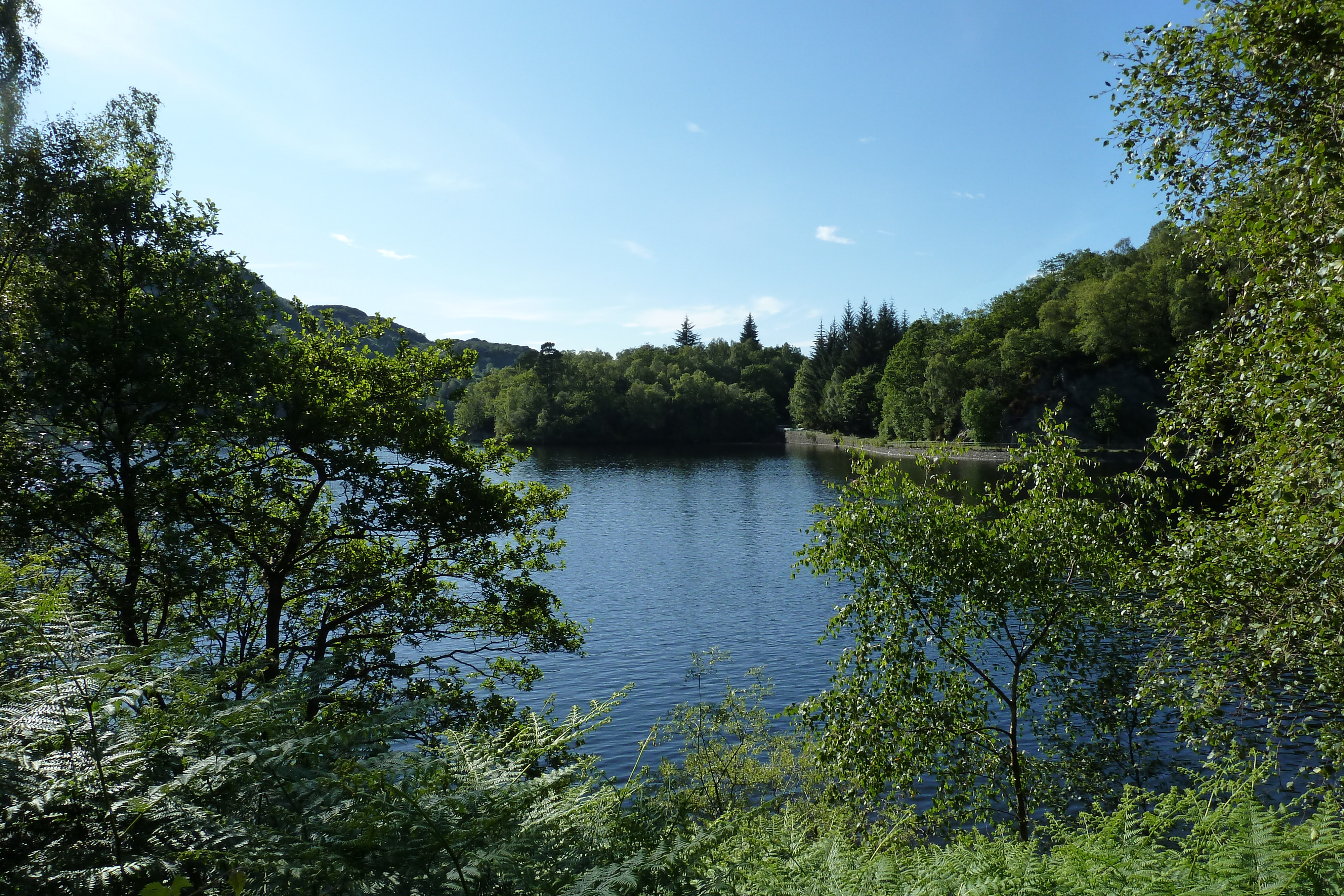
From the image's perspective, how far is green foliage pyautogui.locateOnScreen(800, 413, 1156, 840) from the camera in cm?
1112

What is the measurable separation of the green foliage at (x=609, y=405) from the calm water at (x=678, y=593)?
162 feet

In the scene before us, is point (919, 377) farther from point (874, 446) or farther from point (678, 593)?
point (678, 593)

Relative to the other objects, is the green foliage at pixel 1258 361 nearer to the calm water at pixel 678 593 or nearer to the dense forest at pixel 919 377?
the calm water at pixel 678 593

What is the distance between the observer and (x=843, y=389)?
121312 millimetres

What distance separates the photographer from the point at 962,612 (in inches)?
452

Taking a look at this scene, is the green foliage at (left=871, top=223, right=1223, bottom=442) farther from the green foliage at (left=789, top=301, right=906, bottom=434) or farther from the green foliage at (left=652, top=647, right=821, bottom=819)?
the green foliage at (left=652, top=647, right=821, bottom=819)

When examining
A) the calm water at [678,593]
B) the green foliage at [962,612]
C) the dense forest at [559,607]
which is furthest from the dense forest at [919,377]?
the green foliage at [962,612]

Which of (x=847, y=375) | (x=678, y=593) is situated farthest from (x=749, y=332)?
(x=678, y=593)

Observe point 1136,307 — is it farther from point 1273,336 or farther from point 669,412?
point 1273,336

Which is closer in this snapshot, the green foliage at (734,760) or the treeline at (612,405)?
the green foliage at (734,760)

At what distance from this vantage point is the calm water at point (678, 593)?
76.1 ft

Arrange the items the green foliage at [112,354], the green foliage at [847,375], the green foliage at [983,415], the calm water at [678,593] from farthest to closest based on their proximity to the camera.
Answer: the green foliage at [847,375] → the green foliage at [983,415] → the calm water at [678,593] → the green foliage at [112,354]

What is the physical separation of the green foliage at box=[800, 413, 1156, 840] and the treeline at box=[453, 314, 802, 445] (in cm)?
10526

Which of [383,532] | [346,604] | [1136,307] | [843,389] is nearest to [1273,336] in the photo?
[383,532]
